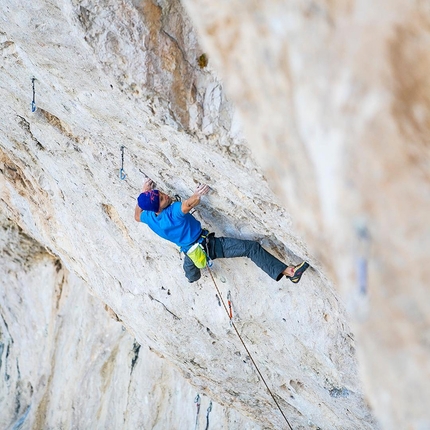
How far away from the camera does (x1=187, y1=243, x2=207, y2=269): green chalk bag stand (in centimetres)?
414

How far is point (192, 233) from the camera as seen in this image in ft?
13.5

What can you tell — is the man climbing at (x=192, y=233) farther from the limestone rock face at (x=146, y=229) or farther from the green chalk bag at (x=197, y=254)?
the limestone rock face at (x=146, y=229)

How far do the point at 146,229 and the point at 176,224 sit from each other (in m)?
0.78

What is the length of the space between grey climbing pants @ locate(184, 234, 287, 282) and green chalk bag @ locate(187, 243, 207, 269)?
6 cm

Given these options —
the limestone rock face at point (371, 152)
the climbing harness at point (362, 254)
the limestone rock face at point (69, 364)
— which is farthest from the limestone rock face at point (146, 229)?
the climbing harness at point (362, 254)

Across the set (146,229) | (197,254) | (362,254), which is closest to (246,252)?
(197,254)

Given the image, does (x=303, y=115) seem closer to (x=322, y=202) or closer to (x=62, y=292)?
(x=322, y=202)

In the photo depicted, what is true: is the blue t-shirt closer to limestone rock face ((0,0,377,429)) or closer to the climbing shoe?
limestone rock face ((0,0,377,429))

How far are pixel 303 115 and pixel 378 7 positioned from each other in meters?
0.35

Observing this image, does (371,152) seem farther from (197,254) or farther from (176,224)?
(197,254)

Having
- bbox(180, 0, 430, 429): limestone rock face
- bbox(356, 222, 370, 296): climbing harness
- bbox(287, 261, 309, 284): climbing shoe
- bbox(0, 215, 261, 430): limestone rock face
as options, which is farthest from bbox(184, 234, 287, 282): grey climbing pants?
bbox(0, 215, 261, 430): limestone rock face

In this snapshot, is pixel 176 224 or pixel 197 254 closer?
pixel 176 224

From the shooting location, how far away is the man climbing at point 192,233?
387 cm

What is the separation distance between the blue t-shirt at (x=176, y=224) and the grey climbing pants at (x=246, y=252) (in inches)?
6.6
